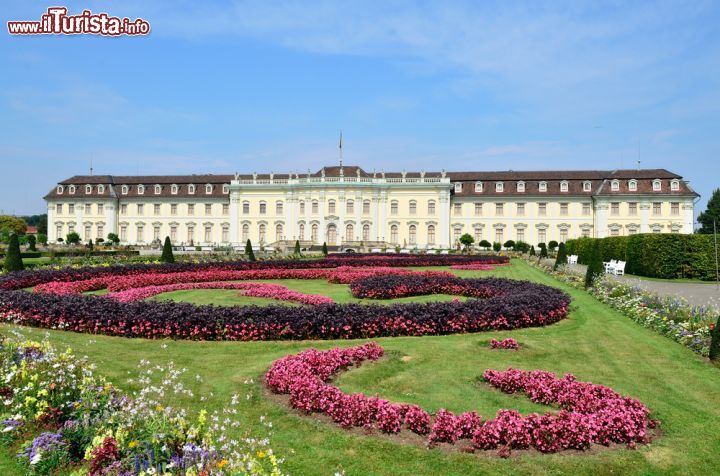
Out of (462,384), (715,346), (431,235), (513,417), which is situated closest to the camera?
(513,417)

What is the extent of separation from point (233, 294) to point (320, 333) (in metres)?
6.63

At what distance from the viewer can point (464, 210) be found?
57781 mm

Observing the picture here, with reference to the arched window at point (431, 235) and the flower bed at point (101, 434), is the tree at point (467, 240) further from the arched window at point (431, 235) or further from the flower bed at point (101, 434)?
the flower bed at point (101, 434)

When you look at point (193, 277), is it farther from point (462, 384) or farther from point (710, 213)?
point (710, 213)

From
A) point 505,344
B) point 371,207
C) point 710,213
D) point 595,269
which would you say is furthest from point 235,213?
point 710,213

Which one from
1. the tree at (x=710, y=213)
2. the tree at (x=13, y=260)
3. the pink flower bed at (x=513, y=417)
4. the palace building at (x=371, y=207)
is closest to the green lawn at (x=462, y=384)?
the pink flower bed at (x=513, y=417)

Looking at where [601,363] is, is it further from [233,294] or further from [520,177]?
[520,177]

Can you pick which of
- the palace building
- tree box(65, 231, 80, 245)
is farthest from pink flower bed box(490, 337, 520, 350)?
tree box(65, 231, 80, 245)

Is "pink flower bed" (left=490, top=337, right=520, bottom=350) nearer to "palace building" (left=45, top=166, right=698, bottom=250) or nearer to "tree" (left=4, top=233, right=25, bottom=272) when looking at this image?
"tree" (left=4, top=233, right=25, bottom=272)

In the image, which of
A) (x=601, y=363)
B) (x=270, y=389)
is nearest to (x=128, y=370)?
(x=270, y=389)

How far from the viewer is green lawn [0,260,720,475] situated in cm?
456

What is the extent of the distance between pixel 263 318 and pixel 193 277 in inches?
414

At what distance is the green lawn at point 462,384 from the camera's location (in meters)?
4.56

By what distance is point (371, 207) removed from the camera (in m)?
57.4
